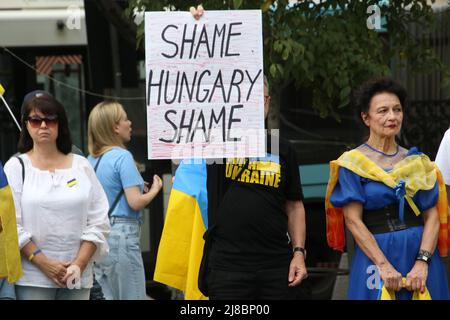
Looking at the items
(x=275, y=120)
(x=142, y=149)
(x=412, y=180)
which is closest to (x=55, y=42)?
(x=142, y=149)

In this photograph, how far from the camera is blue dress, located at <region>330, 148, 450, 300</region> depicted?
552cm

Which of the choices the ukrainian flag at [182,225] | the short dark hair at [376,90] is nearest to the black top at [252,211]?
the short dark hair at [376,90]

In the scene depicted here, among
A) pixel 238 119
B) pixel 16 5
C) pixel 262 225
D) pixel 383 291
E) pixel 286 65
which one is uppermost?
pixel 16 5

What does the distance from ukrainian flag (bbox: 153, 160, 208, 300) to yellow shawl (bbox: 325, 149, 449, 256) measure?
0.87 m

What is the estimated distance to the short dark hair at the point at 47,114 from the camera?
6066 mm

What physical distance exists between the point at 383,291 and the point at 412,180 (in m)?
0.59

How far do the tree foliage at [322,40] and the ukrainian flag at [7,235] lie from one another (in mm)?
2115

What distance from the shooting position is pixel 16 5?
10305 mm

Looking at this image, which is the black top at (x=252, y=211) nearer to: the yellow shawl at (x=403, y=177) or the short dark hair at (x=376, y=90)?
the yellow shawl at (x=403, y=177)

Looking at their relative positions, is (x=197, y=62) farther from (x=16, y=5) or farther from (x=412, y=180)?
(x=16, y=5)

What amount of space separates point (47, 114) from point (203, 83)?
39.0 inches

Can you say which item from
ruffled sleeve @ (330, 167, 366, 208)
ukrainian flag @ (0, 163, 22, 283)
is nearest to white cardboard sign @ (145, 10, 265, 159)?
ruffled sleeve @ (330, 167, 366, 208)

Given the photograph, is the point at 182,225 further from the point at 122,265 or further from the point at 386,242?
the point at 386,242

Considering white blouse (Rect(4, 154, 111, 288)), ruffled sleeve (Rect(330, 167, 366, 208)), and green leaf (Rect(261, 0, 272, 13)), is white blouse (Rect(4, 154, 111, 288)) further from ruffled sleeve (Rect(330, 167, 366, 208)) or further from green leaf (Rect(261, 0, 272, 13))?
green leaf (Rect(261, 0, 272, 13))
